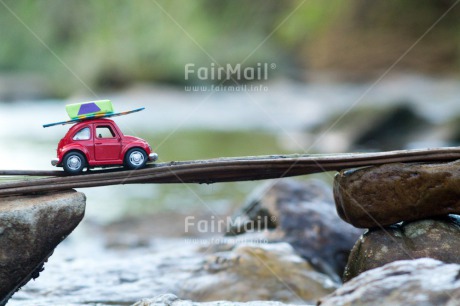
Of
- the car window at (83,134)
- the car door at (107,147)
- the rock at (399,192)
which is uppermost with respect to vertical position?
the car window at (83,134)

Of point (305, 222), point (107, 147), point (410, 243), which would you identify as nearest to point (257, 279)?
point (305, 222)

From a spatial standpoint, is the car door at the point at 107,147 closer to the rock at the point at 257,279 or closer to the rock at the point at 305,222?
the rock at the point at 257,279

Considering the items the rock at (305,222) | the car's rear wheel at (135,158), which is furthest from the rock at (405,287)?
the rock at (305,222)

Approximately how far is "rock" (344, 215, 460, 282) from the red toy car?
115 centimetres

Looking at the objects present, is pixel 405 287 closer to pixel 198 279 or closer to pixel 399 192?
pixel 399 192

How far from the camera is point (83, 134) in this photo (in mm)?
3531

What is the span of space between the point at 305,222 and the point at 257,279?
1.23 m

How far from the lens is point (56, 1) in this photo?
3169 cm

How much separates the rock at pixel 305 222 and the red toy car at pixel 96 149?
2.17 meters

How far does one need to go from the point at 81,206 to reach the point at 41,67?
102 ft

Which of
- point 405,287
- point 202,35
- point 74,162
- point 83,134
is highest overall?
point 202,35

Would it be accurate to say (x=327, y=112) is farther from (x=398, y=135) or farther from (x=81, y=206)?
(x=81, y=206)

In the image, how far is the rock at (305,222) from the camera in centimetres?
552

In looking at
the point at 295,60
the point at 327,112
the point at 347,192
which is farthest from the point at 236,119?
the point at 347,192
